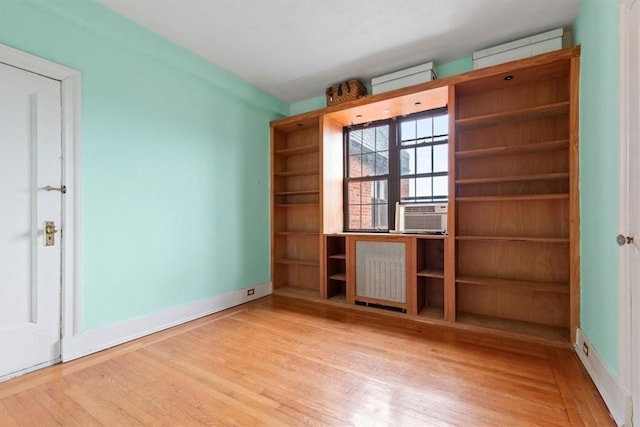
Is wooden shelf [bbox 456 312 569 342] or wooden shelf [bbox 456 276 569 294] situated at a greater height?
wooden shelf [bbox 456 276 569 294]

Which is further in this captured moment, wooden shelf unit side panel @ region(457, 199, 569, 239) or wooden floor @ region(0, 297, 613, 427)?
wooden shelf unit side panel @ region(457, 199, 569, 239)

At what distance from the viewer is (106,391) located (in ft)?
5.52

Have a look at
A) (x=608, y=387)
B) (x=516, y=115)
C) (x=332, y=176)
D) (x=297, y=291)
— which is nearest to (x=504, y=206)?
(x=516, y=115)

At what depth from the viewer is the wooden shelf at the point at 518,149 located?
7.66 ft

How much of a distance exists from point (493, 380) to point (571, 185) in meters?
1.60

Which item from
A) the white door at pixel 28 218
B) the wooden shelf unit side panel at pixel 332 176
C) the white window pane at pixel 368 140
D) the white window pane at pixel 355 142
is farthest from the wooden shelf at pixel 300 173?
the white door at pixel 28 218

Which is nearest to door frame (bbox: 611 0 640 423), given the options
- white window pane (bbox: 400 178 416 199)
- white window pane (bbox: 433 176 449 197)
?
white window pane (bbox: 433 176 449 197)

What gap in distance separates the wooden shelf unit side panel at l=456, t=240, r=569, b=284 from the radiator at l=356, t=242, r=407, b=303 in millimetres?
587

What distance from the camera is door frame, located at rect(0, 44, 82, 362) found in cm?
206

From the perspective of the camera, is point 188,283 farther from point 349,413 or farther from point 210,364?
point 349,413

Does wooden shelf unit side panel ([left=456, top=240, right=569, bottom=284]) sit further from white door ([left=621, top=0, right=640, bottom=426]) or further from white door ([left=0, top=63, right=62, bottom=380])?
white door ([left=0, top=63, right=62, bottom=380])

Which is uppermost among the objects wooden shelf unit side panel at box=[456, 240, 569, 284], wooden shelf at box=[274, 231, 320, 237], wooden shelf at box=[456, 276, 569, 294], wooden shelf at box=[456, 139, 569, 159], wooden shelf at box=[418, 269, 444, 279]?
wooden shelf at box=[456, 139, 569, 159]

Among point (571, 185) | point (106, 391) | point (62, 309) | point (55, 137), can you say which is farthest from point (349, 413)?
point (55, 137)

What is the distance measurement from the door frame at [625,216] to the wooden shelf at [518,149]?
965mm
